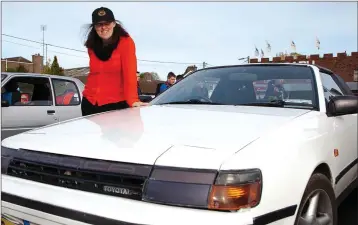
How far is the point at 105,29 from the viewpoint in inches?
133

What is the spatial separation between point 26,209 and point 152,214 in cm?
76

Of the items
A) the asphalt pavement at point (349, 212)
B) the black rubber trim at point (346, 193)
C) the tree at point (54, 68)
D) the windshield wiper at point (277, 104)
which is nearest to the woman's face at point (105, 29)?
the windshield wiper at point (277, 104)

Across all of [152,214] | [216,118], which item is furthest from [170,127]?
[152,214]

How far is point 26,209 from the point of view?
1.94 meters

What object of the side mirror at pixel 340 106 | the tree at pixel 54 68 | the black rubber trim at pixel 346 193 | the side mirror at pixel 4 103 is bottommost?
the black rubber trim at pixel 346 193

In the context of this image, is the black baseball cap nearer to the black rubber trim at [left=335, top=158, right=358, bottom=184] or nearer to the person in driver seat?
the black rubber trim at [left=335, top=158, right=358, bottom=184]

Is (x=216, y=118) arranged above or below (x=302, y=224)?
above

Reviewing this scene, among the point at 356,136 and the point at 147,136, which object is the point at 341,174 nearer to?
the point at 356,136

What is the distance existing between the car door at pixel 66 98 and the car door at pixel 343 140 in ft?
15.0

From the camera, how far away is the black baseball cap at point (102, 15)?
333 cm

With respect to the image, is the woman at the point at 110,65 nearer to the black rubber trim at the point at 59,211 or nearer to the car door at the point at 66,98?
the black rubber trim at the point at 59,211

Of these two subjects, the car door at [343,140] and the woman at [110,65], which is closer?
the car door at [343,140]

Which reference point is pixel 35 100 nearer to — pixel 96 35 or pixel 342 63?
pixel 96 35

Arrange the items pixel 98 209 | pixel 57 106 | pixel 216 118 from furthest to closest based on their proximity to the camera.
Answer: pixel 57 106 → pixel 216 118 → pixel 98 209
